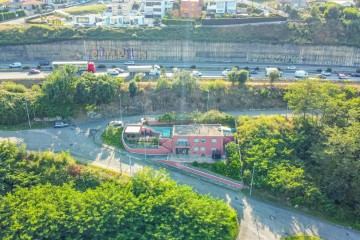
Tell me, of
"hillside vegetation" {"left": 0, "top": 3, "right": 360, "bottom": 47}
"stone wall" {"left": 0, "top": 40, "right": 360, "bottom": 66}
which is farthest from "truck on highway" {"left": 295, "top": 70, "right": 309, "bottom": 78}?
"hillside vegetation" {"left": 0, "top": 3, "right": 360, "bottom": 47}

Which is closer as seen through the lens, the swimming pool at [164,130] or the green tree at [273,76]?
the swimming pool at [164,130]

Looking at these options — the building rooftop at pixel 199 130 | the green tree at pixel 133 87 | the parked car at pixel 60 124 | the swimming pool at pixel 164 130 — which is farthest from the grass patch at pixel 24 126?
the building rooftop at pixel 199 130

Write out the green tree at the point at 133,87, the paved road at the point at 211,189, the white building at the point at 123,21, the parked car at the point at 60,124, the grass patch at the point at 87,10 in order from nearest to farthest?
the paved road at the point at 211,189, the parked car at the point at 60,124, the green tree at the point at 133,87, the white building at the point at 123,21, the grass patch at the point at 87,10

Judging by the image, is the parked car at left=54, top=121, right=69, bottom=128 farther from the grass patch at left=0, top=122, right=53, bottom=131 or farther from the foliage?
the foliage

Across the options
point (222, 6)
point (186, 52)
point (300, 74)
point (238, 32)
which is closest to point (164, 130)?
point (186, 52)


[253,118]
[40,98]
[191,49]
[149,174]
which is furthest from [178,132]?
[191,49]

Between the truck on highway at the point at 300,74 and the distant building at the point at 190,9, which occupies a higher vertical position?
the distant building at the point at 190,9

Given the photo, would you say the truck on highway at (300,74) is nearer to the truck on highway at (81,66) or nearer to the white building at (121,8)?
the truck on highway at (81,66)

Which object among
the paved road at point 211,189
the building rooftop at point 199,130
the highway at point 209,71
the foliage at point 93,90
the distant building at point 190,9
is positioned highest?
the distant building at point 190,9
